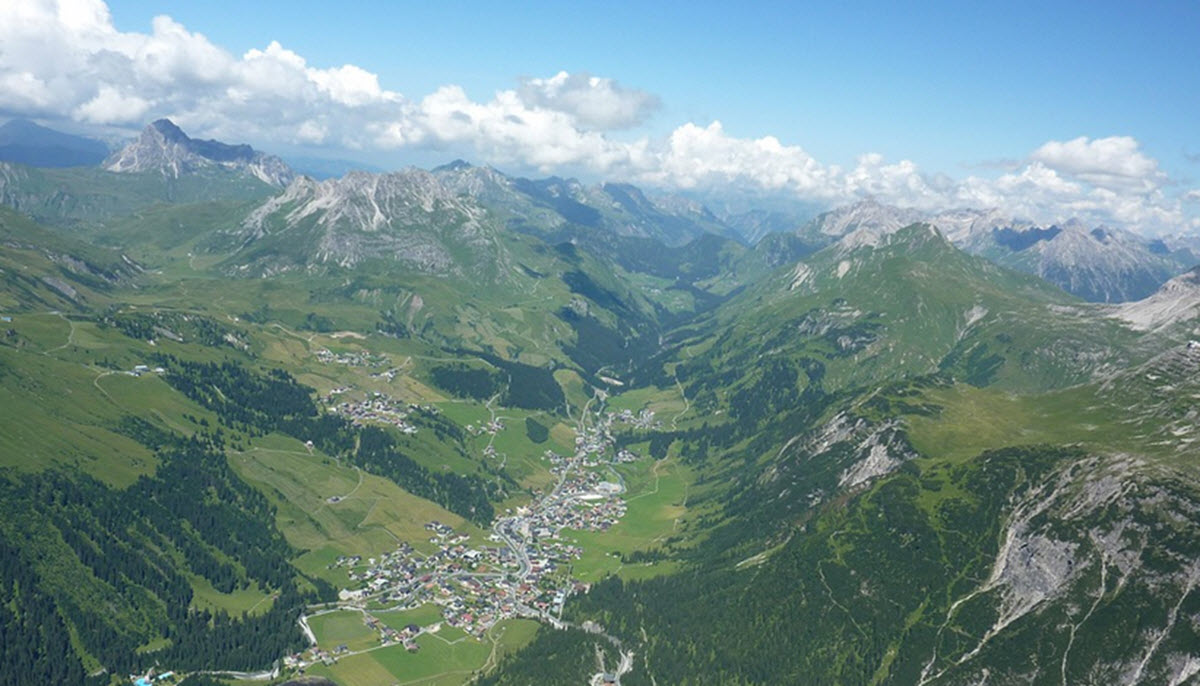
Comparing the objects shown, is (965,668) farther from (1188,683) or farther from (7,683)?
(7,683)

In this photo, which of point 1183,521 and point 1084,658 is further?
point 1183,521

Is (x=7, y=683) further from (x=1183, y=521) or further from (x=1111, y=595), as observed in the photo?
(x=1183, y=521)

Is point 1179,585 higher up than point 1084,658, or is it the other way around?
point 1179,585

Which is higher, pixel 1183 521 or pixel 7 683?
pixel 1183 521

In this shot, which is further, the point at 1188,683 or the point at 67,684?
the point at 67,684

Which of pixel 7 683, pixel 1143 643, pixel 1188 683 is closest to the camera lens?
pixel 1188 683

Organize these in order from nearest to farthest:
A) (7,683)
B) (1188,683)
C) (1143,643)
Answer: (1188,683), (1143,643), (7,683)

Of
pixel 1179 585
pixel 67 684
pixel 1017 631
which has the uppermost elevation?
pixel 1179 585

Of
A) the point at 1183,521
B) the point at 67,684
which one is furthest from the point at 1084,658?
the point at 67,684

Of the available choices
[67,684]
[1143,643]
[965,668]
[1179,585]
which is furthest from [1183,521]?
[67,684]
